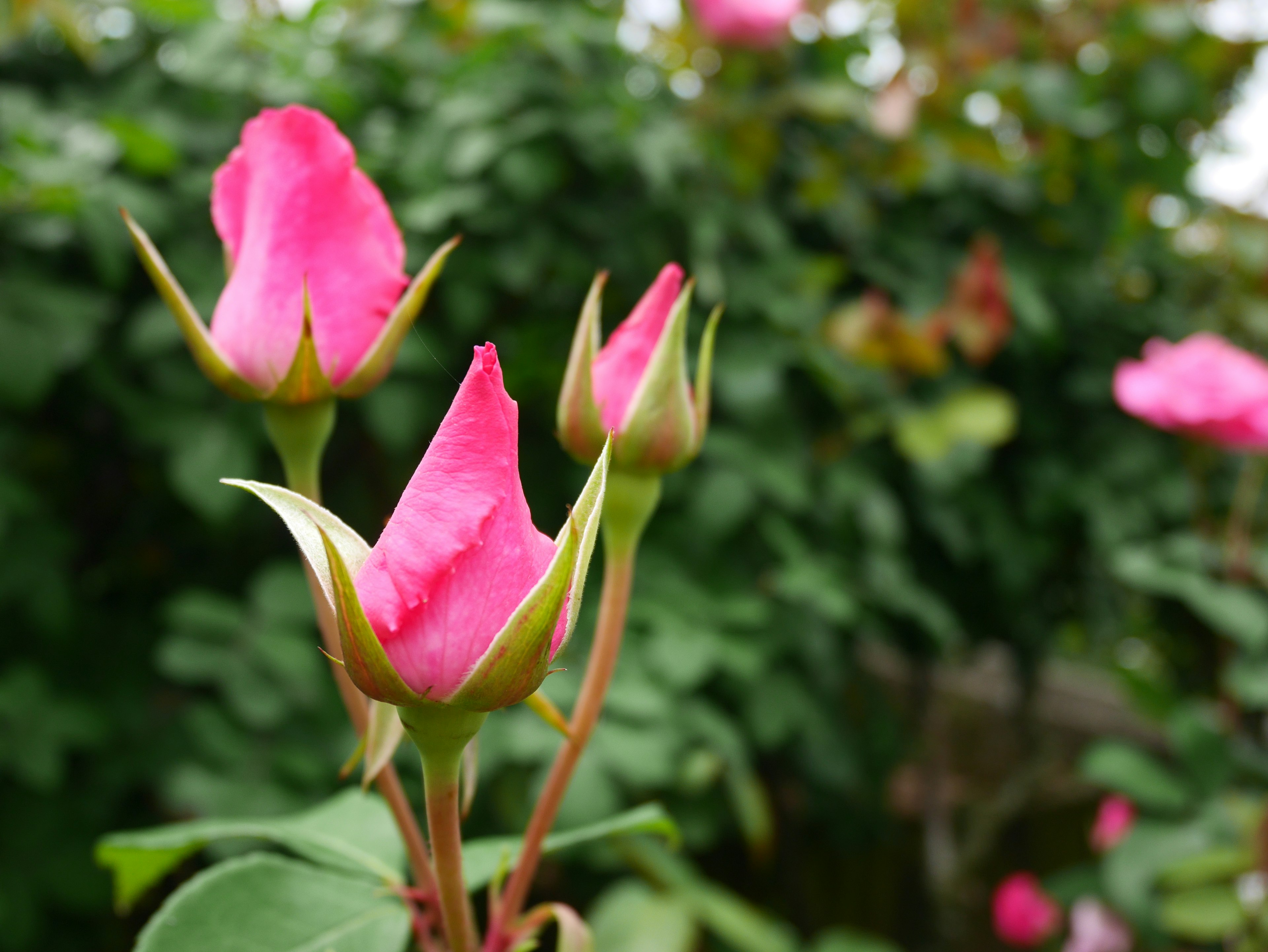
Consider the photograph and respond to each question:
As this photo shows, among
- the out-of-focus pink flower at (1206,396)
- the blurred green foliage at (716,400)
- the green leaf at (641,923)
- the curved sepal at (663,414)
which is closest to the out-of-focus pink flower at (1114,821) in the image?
the blurred green foliage at (716,400)

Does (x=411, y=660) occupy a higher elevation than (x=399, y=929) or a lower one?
higher

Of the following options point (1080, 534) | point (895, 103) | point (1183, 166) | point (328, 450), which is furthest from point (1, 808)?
point (1183, 166)

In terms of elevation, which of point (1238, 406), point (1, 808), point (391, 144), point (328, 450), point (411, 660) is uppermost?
point (411, 660)

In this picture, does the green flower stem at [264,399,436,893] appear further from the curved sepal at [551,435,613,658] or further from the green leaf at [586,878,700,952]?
the green leaf at [586,878,700,952]

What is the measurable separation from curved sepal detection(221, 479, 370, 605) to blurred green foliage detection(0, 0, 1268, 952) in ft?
1.96

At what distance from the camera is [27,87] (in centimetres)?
111

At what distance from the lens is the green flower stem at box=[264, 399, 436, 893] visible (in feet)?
1.04

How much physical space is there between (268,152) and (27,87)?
1055 mm

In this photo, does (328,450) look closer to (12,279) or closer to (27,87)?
(12,279)

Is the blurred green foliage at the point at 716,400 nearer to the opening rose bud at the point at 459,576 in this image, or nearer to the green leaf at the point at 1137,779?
the green leaf at the point at 1137,779

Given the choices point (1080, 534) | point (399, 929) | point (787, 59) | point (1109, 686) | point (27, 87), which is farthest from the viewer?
point (1109, 686)

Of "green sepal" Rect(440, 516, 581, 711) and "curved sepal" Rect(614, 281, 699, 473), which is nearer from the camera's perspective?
"green sepal" Rect(440, 516, 581, 711)

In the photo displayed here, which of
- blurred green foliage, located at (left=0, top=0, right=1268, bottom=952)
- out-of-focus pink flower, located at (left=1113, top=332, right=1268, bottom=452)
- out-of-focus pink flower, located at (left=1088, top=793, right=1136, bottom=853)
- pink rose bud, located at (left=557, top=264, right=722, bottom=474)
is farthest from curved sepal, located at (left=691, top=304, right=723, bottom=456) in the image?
out-of-focus pink flower, located at (left=1088, top=793, right=1136, bottom=853)

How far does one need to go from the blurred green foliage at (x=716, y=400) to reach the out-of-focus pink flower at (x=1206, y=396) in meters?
0.15
